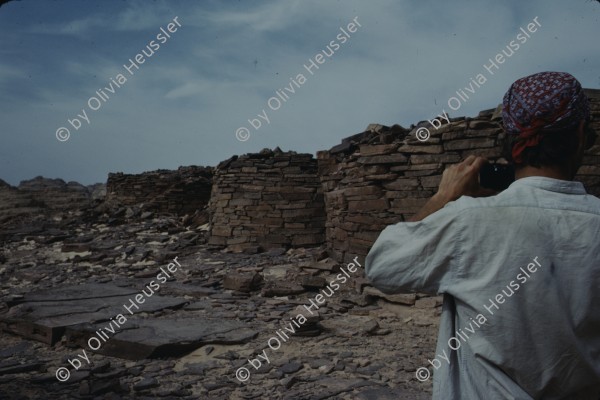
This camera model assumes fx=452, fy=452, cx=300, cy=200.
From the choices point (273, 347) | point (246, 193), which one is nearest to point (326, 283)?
point (273, 347)

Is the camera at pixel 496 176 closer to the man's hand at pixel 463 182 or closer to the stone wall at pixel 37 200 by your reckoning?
the man's hand at pixel 463 182

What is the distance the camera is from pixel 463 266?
3.57ft

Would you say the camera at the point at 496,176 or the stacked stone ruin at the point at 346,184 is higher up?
the stacked stone ruin at the point at 346,184

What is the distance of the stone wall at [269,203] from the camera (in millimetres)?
9406

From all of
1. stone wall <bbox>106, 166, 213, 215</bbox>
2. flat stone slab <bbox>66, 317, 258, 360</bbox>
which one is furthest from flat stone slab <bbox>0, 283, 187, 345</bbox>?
stone wall <bbox>106, 166, 213, 215</bbox>

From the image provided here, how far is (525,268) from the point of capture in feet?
3.42

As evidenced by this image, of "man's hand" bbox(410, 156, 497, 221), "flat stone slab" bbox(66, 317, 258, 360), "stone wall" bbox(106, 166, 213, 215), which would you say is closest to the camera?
"man's hand" bbox(410, 156, 497, 221)

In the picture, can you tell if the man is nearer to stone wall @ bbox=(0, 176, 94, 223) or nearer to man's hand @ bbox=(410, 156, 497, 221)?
man's hand @ bbox=(410, 156, 497, 221)

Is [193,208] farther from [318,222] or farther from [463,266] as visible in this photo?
[463,266]

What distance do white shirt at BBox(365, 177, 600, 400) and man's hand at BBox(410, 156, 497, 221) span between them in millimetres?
86

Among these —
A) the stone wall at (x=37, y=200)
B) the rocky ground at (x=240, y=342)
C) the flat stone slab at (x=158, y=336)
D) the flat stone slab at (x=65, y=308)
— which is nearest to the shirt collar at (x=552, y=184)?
the rocky ground at (x=240, y=342)

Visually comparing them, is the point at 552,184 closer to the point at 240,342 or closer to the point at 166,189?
the point at 240,342

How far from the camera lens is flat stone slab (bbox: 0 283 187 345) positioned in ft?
14.4

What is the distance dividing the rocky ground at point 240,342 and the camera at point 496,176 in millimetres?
1987
